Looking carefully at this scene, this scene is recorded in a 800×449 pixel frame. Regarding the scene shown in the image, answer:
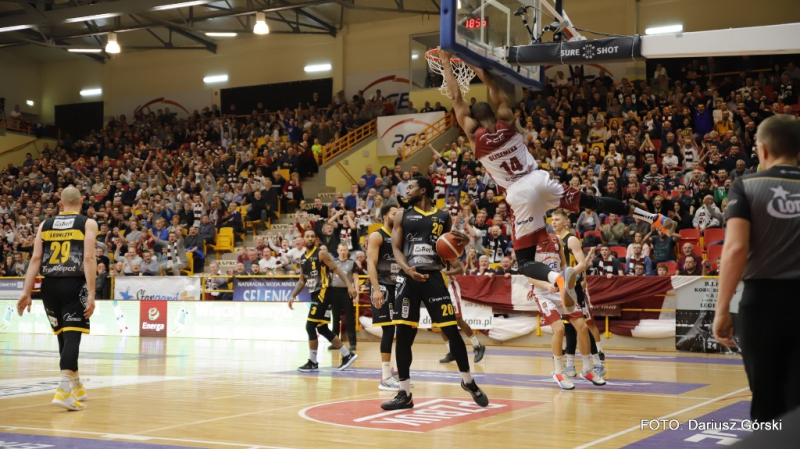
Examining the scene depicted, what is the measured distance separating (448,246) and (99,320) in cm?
1737

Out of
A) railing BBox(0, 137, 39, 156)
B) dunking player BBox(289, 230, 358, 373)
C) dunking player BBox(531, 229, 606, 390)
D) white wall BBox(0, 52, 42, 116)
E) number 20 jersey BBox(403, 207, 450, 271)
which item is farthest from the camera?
white wall BBox(0, 52, 42, 116)

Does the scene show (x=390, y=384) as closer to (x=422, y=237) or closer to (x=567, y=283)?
(x=422, y=237)

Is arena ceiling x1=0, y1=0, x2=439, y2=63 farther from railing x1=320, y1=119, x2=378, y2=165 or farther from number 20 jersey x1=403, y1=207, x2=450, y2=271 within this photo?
number 20 jersey x1=403, y1=207, x2=450, y2=271

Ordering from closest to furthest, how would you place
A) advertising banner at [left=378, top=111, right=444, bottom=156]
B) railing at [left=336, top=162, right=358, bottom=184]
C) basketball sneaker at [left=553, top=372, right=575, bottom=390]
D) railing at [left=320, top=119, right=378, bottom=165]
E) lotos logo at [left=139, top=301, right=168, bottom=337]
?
basketball sneaker at [left=553, top=372, right=575, bottom=390], lotos logo at [left=139, top=301, right=168, bottom=337], railing at [left=336, top=162, right=358, bottom=184], advertising banner at [left=378, top=111, right=444, bottom=156], railing at [left=320, top=119, right=378, bottom=165]

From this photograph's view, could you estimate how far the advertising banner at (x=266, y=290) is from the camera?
20672mm

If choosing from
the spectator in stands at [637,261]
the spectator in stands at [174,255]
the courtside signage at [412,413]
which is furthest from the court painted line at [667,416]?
the spectator in stands at [174,255]

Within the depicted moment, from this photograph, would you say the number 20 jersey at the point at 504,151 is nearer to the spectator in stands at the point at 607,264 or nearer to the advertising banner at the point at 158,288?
the spectator in stands at the point at 607,264

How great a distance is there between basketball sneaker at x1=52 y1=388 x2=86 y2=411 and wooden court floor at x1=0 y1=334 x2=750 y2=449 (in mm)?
105

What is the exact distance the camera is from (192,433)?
694 cm

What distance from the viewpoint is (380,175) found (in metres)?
27.3

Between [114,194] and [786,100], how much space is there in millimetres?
22598

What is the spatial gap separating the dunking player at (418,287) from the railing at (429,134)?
20.3 meters

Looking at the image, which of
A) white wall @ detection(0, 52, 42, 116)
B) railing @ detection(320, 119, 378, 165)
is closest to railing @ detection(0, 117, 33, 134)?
white wall @ detection(0, 52, 42, 116)

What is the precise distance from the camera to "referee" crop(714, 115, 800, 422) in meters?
4.20
